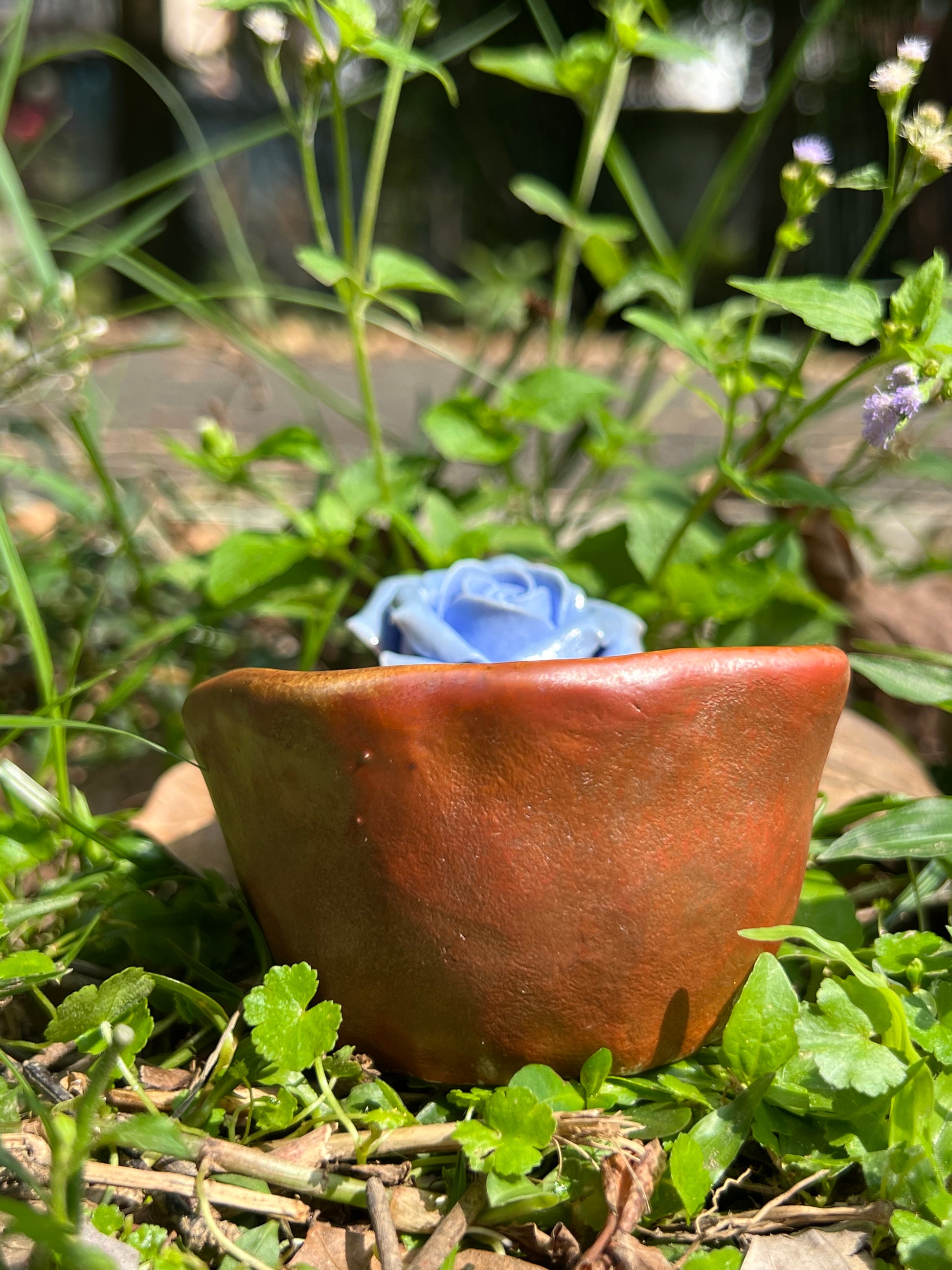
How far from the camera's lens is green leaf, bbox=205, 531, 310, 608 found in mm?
1102

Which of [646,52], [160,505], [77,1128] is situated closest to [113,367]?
[160,505]

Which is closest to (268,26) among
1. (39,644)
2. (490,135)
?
(39,644)

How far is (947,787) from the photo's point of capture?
4.01ft

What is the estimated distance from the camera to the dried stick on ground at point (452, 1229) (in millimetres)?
636

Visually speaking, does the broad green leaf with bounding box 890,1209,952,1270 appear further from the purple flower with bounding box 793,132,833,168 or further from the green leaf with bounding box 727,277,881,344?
the purple flower with bounding box 793,132,833,168

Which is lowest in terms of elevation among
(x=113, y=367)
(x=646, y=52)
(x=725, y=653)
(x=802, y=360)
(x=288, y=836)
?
(x=113, y=367)

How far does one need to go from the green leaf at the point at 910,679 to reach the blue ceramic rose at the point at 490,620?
20 cm

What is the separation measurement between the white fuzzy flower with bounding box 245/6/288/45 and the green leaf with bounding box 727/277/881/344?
1.58 feet

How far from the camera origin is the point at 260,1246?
65cm

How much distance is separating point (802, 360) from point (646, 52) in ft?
1.69

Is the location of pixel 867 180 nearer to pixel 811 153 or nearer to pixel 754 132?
pixel 811 153

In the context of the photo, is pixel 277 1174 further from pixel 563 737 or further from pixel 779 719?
pixel 779 719

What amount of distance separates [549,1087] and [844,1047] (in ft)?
0.65

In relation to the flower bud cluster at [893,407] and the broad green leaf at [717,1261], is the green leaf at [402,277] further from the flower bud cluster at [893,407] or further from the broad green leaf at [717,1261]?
the broad green leaf at [717,1261]
